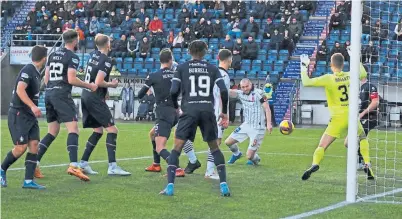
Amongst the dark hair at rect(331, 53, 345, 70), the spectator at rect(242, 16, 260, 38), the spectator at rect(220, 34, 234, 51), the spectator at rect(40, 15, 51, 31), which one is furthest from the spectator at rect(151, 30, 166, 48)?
the dark hair at rect(331, 53, 345, 70)

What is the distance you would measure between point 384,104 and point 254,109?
9.57 meters

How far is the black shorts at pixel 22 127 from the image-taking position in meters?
11.1

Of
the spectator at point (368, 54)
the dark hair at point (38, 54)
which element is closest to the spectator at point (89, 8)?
the spectator at point (368, 54)

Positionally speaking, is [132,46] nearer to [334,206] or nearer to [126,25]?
[126,25]

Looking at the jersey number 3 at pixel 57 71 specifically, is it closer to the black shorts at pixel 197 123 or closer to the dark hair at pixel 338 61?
the black shorts at pixel 197 123

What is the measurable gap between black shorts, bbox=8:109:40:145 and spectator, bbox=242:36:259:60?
2267cm

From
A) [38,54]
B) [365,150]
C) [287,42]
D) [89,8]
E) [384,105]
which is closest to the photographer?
[38,54]

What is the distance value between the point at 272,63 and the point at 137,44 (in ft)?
20.9

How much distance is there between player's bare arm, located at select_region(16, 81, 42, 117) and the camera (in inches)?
422

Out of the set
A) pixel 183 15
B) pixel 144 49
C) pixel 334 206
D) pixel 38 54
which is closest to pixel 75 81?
pixel 38 54

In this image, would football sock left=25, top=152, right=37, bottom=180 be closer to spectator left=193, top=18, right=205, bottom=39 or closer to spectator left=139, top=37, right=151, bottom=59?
spectator left=193, top=18, right=205, bottom=39

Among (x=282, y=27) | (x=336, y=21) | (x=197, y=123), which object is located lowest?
(x=197, y=123)

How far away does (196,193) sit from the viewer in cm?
1104

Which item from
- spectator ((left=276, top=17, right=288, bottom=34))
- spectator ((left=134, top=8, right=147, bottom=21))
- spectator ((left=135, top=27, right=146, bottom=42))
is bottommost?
spectator ((left=135, top=27, right=146, bottom=42))
